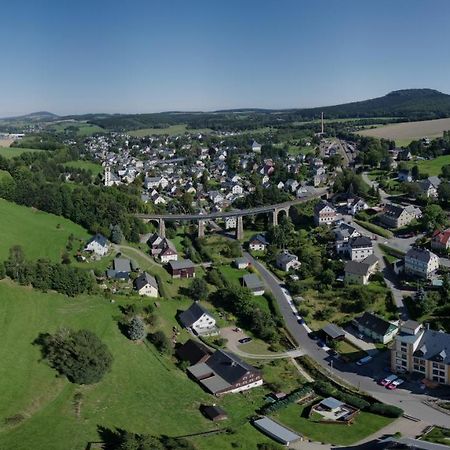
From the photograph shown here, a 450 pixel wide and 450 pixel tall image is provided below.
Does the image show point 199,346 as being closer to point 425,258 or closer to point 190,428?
point 190,428

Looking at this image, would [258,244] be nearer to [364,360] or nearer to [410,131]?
[364,360]

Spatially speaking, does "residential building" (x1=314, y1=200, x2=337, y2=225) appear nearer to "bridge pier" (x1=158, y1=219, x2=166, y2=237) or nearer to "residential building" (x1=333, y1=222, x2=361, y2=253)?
"residential building" (x1=333, y1=222, x2=361, y2=253)

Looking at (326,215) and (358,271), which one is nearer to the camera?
(358,271)

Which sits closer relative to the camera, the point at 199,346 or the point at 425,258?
the point at 199,346

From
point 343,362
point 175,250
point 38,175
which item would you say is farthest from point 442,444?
point 38,175

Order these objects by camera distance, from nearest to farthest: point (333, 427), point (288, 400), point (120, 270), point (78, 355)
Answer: point (333, 427) < point (288, 400) < point (78, 355) < point (120, 270)

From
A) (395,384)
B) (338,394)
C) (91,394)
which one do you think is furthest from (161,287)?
(395,384)
